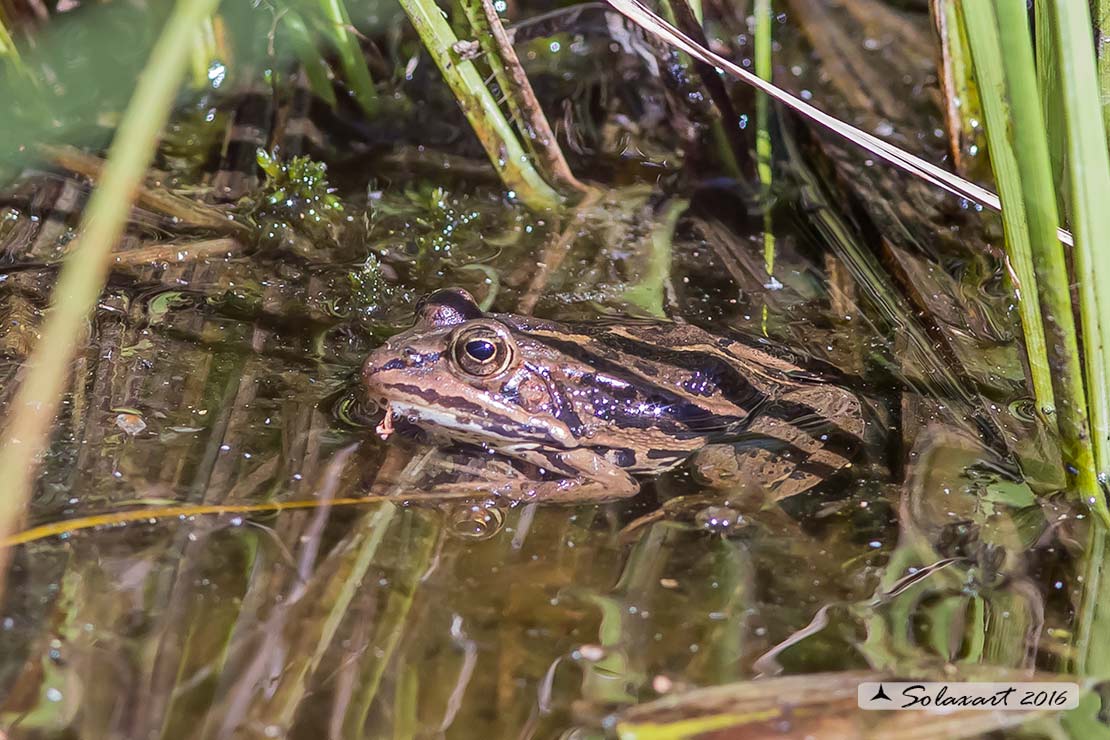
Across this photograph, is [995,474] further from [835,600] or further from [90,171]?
[90,171]

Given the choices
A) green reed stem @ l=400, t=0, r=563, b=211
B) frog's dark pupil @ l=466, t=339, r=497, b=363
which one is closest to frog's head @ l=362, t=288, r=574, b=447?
frog's dark pupil @ l=466, t=339, r=497, b=363

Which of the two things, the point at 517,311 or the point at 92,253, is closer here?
the point at 92,253

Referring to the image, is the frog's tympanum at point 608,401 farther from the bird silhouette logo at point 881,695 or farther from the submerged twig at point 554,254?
the bird silhouette logo at point 881,695

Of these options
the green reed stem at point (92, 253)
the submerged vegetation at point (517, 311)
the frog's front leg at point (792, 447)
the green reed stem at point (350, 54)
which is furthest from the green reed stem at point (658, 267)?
the green reed stem at point (92, 253)

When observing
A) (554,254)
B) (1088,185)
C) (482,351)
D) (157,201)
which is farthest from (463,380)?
(1088,185)

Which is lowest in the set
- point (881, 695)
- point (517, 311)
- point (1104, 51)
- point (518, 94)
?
point (881, 695)

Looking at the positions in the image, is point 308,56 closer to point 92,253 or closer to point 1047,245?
point 92,253

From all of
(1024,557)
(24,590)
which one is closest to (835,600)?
(1024,557)

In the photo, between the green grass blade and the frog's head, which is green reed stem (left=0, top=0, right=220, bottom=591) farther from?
the green grass blade
